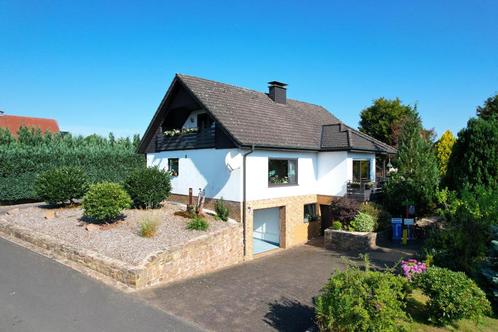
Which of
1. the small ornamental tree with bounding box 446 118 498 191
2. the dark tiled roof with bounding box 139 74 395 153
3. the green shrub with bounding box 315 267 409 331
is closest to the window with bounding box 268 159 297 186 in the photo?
the dark tiled roof with bounding box 139 74 395 153

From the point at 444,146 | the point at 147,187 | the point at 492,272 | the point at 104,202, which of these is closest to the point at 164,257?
the point at 104,202

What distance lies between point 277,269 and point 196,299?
15.3 feet

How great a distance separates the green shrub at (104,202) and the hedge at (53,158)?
11.5 metres

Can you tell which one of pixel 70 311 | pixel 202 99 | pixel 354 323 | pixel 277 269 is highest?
pixel 202 99

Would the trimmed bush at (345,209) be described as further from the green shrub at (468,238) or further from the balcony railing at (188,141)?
the balcony railing at (188,141)

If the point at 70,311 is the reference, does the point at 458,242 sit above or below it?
above

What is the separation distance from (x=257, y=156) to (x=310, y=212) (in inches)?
221

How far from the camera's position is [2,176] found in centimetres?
2053

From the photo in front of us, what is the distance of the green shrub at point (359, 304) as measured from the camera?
5.79 metres

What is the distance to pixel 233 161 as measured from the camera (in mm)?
14742

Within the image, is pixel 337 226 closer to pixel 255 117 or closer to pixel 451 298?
pixel 255 117

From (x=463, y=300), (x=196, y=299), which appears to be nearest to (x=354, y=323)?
(x=463, y=300)

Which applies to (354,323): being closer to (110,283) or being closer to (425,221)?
(110,283)

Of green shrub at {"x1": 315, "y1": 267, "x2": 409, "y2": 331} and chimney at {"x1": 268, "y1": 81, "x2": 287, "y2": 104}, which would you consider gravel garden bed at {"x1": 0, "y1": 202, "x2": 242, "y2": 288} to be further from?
chimney at {"x1": 268, "y1": 81, "x2": 287, "y2": 104}
